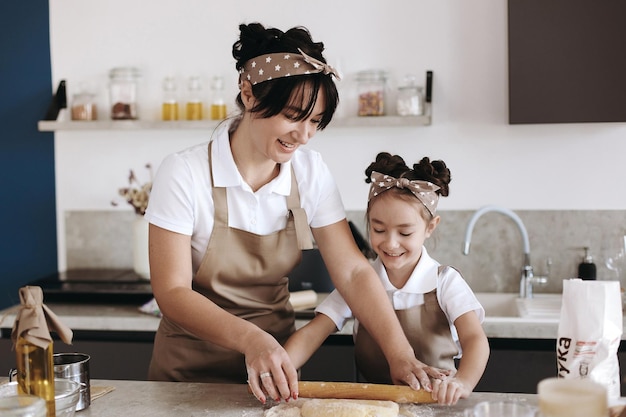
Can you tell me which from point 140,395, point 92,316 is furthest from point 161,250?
point 92,316

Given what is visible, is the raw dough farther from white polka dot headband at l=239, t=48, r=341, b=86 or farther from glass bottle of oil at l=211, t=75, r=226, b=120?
glass bottle of oil at l=211, t=75, r=226, b=120

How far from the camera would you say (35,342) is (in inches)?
55.5

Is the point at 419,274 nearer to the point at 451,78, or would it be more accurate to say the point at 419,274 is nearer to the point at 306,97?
the point at 306,97

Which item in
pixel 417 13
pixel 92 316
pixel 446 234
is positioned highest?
pixel 417 13

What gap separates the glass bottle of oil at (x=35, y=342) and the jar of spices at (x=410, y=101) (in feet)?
6.94

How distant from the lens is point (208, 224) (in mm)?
2014

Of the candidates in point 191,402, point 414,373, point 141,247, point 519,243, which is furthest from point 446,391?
point 141,247

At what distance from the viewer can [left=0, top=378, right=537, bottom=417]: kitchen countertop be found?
164cm

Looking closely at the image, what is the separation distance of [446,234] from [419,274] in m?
1.42

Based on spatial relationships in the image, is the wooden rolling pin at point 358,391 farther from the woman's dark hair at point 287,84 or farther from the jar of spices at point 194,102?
the jar of spices at point 194,102

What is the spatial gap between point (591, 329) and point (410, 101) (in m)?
1.89

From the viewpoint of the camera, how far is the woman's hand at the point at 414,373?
1.69 meters

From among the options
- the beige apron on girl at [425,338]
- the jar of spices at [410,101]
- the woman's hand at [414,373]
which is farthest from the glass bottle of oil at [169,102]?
the woman's hand at [414,373]

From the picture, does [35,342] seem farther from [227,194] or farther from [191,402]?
[227,194]
